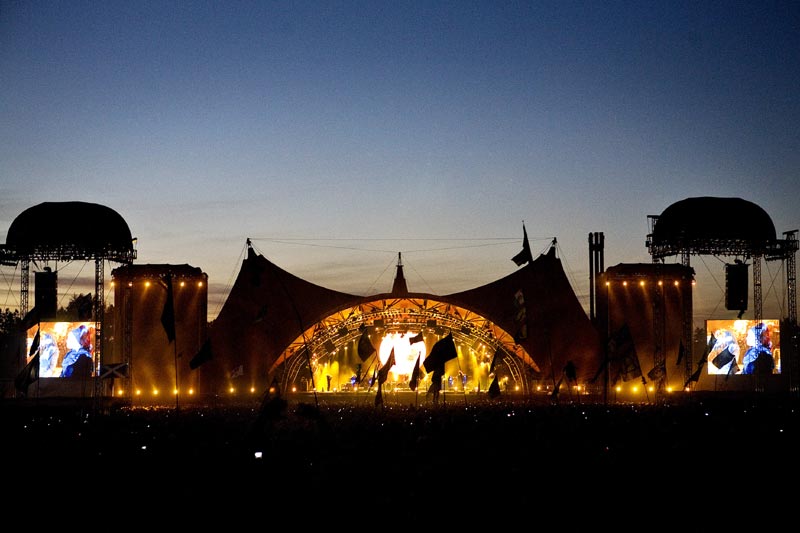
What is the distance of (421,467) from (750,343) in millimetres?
35106

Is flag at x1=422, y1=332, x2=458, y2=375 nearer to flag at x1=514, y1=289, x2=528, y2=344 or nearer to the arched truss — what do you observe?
flag at x1=514, y1=289, x2=528, y2=344

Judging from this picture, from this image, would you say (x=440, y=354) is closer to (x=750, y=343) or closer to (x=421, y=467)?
(x=421, y=467)

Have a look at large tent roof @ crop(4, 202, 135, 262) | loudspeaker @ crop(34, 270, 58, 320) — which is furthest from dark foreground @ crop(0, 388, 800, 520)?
loudspeaker @ crop(34, 270, 58, 320)

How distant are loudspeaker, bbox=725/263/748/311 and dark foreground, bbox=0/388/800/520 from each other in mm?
24395

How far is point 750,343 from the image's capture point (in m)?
45.3

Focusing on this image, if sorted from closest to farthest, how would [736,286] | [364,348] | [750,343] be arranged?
[364,348] → [736,286] → [750,343]

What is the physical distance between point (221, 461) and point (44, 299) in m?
29.4

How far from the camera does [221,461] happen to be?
14820 millimetres

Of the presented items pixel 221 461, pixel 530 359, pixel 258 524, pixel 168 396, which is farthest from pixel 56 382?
pixel 258 524

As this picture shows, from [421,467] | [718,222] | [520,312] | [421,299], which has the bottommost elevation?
[421,467]

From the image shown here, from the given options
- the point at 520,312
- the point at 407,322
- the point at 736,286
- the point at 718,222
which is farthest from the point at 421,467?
the point at 736,286

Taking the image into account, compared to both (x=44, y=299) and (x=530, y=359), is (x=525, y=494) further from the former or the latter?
(x=44, y=299)

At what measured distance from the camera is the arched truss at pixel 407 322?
4294cm

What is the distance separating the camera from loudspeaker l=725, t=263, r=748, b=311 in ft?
143
